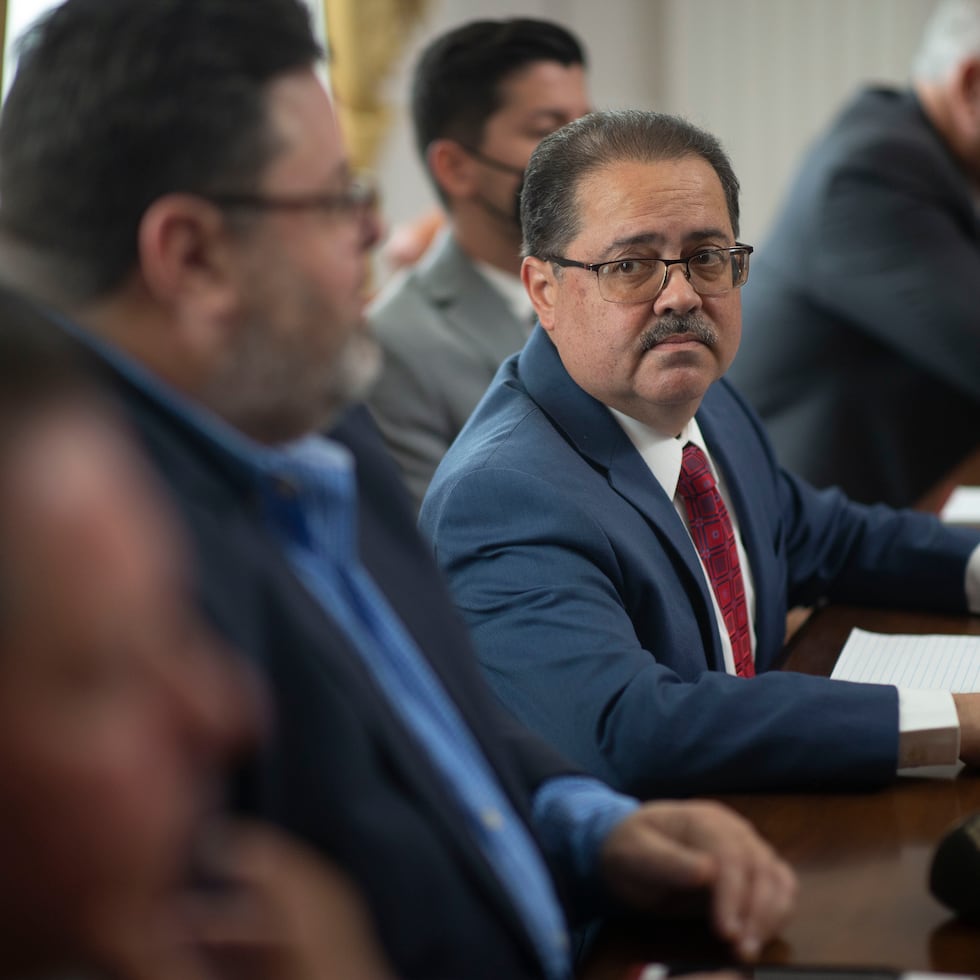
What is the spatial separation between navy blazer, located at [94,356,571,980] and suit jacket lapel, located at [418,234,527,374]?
1.98m

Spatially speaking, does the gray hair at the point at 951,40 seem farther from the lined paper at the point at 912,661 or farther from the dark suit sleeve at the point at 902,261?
the lined paper at the point at 912,661

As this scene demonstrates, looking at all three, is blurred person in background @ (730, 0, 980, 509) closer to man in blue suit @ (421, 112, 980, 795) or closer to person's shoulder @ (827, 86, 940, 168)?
person's shoulder @ (827, 86, 940, 168)

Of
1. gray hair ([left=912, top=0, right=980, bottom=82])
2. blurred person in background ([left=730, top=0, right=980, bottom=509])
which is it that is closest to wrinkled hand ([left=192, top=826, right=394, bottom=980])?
blurred person in background ([left=730, top=0, right=980, bottom=509])

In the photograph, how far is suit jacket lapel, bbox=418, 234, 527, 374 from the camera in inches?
118

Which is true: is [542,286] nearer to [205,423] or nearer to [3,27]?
[205,423]

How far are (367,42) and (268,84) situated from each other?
409 centimetres

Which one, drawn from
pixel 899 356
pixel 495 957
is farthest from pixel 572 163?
pixel 899 356

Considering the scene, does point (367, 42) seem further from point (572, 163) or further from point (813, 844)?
point (813, 844)

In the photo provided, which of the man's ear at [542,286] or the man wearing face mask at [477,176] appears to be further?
the man wearing face mask at [477,176]

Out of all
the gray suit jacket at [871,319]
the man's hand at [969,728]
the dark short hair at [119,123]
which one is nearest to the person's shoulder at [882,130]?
the gray suit jacket at [871,319]

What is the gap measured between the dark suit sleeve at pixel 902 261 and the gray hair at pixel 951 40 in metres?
0.21

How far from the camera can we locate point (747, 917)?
1.14 m

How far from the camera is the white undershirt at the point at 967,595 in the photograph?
1487 mm

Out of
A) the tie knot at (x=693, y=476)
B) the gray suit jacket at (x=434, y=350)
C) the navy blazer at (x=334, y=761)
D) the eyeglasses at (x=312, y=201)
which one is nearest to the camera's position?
the navy blazer at (x=334, y=761)
